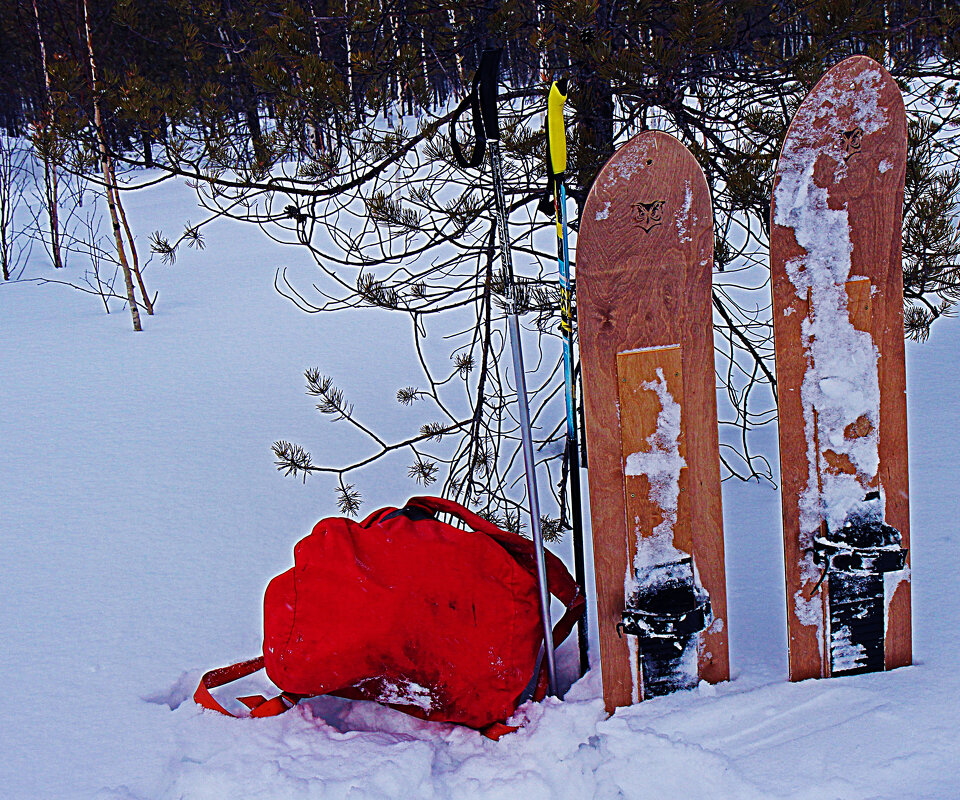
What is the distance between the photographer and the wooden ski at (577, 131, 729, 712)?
4.52 ft

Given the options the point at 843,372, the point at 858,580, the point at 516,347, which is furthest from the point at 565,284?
the point at 858,580

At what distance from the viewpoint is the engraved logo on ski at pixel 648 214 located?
4.52 ft

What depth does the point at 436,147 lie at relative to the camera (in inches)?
77.7

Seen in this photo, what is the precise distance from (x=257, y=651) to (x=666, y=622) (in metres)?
0.97

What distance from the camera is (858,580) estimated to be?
1.42 m

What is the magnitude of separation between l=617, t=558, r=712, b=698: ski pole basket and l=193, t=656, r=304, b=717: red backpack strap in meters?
0.68

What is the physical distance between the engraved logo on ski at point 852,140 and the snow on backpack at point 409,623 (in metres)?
0.98

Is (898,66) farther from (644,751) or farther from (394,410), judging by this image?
(394,410)

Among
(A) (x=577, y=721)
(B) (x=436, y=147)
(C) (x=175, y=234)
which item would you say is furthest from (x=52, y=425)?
(C) (x=175, y=234)

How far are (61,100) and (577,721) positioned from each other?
1.74 meters

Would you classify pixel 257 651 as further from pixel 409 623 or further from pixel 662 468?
pixel 662 468

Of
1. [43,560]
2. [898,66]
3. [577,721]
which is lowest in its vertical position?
[577,721]

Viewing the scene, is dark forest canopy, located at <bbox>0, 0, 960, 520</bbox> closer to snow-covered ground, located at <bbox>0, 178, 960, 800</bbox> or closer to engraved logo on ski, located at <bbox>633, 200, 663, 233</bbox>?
engraved logo on ski, located at <bbox>633, 200, 663, 233</bbox>

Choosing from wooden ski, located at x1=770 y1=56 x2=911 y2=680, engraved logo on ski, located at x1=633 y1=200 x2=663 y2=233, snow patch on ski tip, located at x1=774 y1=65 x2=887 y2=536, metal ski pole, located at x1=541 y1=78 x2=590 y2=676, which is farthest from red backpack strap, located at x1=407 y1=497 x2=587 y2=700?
engraved logo on ski, located at x1=633 y1=200 x2=663 y2=233
